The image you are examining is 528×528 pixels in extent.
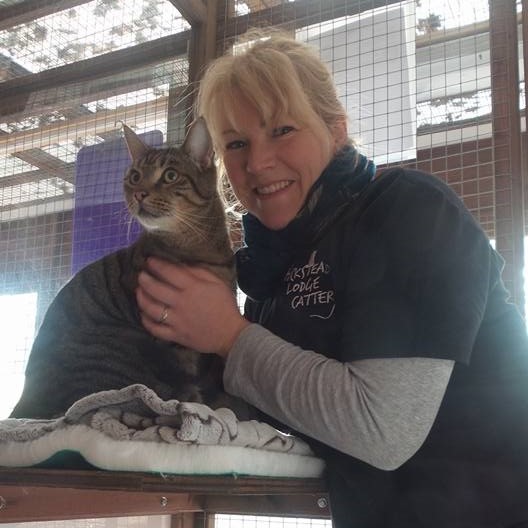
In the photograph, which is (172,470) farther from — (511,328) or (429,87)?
(429,87)

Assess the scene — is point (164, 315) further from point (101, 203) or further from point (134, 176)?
point (101, 203)

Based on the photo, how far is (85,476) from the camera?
669 millimetres

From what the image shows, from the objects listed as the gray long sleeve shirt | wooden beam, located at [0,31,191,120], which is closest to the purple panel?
wooden beam, located at [0,31,191,120]

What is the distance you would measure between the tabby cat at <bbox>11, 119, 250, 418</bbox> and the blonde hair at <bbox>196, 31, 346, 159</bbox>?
10 centimetres

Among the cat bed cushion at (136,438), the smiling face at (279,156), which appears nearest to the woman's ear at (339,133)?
the smiling face at (279,156)

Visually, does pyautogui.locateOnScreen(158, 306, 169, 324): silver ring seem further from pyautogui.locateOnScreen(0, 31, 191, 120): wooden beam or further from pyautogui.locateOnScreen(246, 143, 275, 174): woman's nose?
pyautogui.locateOnScreen(0, 31, 191, 120): wooden beam

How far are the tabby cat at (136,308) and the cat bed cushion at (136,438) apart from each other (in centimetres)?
32

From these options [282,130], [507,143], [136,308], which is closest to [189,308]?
[136,308]

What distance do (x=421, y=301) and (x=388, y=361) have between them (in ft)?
0.29

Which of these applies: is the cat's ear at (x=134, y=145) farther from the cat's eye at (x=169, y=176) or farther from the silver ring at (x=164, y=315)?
the silver ring at (x=164, y=315)

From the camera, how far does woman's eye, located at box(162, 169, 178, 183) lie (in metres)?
1.29

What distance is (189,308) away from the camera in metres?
0.98

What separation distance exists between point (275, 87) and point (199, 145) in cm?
28

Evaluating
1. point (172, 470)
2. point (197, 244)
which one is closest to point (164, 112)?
point (197, 244)
